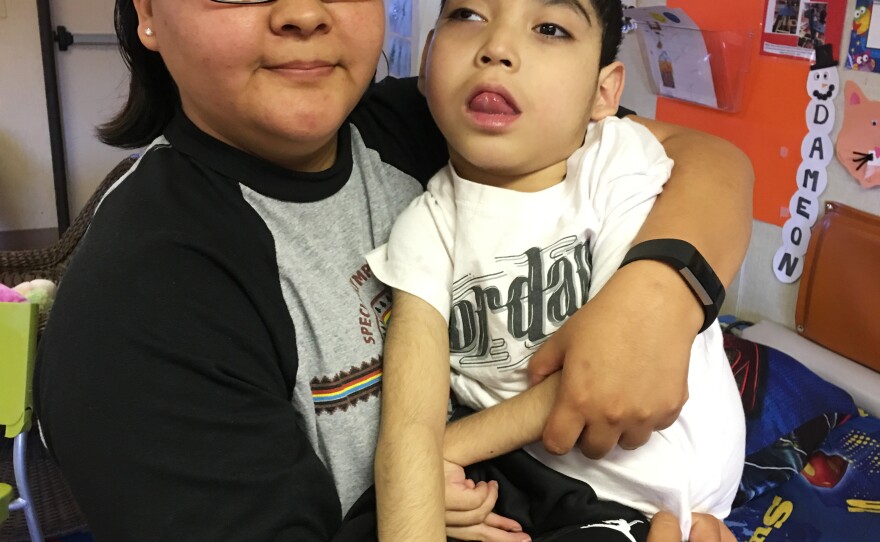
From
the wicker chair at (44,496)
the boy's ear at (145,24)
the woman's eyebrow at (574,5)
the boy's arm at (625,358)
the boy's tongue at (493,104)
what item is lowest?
the wicker chair at (44,496)

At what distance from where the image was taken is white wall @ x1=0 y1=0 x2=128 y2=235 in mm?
5035

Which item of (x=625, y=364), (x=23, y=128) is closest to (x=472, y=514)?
(x=625, y=364)

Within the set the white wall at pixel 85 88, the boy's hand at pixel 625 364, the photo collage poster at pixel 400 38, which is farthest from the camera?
the white wall at pixel 85 88

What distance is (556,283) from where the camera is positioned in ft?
3.76

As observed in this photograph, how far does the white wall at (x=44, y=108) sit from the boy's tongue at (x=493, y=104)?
4480mm

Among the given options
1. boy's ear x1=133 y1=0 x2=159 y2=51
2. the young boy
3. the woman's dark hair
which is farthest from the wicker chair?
the young boy

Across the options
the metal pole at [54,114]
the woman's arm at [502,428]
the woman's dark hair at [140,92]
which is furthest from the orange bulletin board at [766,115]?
the metal pole at [54,114]

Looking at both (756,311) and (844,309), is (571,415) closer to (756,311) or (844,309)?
(844,309)

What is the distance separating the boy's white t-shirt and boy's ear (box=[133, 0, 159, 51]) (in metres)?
0.46

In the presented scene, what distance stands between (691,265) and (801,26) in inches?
53.0

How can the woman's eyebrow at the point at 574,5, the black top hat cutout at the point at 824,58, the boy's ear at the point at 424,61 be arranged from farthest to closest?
1. the black top hat cutout at the point at 824,58
2. the boy's ear at the point at 424,61
3. the woman's eyebrow at the point at 574,5

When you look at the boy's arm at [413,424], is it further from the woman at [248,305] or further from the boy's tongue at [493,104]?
the boy's tongue at [493,104]

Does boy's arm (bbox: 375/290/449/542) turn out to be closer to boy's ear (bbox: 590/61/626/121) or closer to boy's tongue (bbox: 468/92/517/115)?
boy's tongue (bbox: 468/92/517/115)

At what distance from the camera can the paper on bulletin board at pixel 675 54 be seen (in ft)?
7.46
